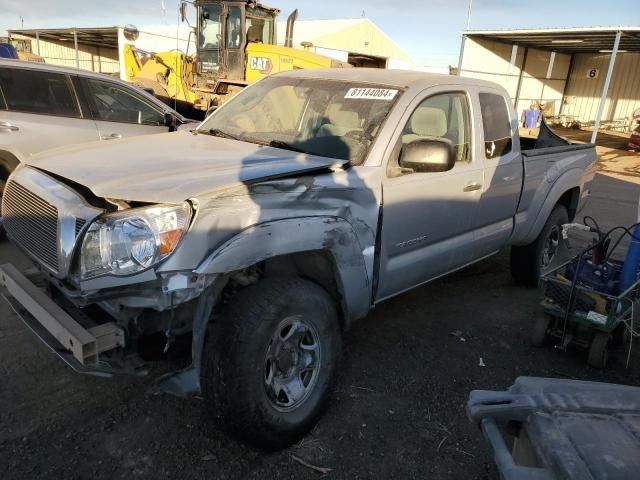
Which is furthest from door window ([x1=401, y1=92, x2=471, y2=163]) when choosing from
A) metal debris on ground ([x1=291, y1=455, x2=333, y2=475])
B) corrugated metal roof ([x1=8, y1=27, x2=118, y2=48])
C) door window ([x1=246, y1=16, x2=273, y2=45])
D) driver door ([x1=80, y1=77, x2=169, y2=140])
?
corrugated metal roof ([x1=8, y1=27, x2=118, y2=48])

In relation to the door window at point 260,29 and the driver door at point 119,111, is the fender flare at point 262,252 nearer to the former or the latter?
the driver door at point 119,111

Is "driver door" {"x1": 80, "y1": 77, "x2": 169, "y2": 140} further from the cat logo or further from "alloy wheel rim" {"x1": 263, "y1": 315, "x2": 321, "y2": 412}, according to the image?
the cat logo

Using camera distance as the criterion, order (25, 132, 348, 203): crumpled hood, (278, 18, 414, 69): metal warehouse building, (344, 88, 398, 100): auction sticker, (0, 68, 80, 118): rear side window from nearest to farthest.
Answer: (25, 132, 348, 203): crumpled hood, (344, 88, 398, 100): auction sticker, (0, 68, 80, 118): rear side window, (278, 18, 414, 69): metal warehouse building

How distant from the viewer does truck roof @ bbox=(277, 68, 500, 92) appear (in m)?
3.55

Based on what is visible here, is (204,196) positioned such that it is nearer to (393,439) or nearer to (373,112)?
(373,112)

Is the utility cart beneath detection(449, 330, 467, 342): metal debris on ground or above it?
above

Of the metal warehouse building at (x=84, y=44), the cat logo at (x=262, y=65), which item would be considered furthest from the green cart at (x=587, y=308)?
the metal warehouse building at (x=84, y=44)

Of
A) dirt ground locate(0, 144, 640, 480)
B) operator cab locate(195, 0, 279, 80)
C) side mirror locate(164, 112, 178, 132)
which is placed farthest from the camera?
operator cab locate(195, 0, 279, 80)

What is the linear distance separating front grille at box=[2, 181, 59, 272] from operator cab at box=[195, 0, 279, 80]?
9.55 meters

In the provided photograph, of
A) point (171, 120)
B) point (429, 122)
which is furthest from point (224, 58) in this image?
point (429, 122)

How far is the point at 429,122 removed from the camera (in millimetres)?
3736

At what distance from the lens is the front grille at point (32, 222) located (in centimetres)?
253

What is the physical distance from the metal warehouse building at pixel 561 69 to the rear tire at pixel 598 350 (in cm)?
1619

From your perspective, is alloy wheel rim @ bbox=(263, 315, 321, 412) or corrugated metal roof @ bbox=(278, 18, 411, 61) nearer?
alloy wheel rim @ bbox=(263, 315, 321, 412)
